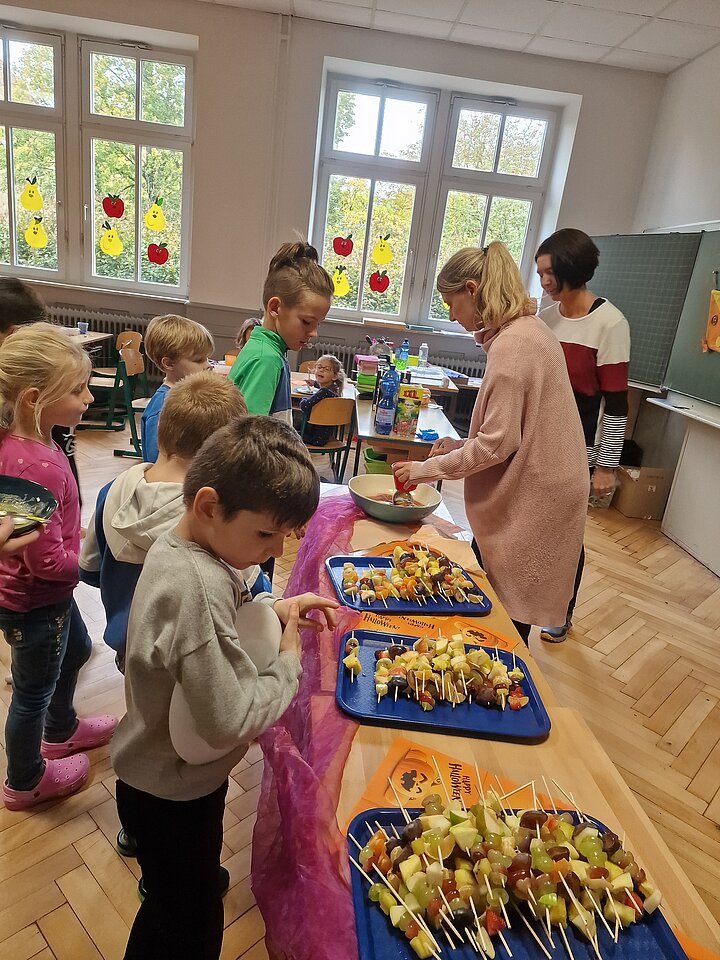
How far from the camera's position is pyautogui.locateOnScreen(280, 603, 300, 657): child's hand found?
951mm

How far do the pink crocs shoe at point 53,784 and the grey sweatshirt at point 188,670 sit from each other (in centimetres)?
96

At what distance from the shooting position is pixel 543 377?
1.61 metres

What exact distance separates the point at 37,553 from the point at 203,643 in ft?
2.78

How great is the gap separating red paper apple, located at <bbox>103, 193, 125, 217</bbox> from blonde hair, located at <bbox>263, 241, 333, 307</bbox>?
15.8 feet

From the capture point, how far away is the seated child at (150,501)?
116cm

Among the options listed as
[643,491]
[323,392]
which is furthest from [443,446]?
[643,491]

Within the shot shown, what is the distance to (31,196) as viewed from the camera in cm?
558

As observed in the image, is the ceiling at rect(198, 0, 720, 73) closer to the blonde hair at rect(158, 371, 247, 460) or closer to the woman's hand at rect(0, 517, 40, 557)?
the blonde hair at rect(158, 371, 247, 460)

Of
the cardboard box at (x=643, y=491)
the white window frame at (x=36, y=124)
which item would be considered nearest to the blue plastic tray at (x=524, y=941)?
the cardboard box at (x=643, y=491)

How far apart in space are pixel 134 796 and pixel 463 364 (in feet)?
18.2

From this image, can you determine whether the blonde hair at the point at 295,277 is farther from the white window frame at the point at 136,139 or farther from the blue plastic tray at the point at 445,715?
the white window frame at the point at 136,139

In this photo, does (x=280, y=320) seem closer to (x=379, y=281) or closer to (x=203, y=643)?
(x=203, y=643)

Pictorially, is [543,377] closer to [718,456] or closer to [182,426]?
[182,426]

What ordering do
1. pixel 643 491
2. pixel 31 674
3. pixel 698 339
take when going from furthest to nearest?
pixel 643 491 < pixel 698 339 < pixel 31 674
